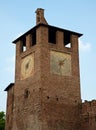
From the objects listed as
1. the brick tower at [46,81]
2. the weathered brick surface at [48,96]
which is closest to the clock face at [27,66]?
the brick tower at [46,81]

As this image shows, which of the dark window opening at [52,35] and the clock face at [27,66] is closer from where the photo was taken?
the clock face at [27,66]

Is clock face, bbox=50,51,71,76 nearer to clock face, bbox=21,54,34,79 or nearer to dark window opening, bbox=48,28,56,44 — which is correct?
clock face, bbox=21,54,34,79

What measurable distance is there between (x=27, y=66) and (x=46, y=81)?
108 inches

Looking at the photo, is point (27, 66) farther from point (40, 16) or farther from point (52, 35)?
point (40, 16)

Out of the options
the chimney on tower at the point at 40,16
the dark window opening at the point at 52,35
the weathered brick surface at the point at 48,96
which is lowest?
the weathered brick surface at the point at 48,96

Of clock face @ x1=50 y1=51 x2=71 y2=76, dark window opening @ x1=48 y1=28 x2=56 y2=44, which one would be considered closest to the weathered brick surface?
clock face @ x1=50 y1=51 x2=71 y2=76

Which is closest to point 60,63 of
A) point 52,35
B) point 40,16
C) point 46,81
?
point 46,81

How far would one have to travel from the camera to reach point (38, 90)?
25.2 m

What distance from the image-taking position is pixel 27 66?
90.4 feet

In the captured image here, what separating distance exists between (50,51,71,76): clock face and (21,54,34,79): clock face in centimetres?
168

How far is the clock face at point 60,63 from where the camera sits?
1047 inches

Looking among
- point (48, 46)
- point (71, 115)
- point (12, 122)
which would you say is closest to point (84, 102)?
point (71, 115)

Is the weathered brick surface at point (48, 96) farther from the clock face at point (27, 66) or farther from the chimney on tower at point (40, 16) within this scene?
the clock face at point (27, 66)

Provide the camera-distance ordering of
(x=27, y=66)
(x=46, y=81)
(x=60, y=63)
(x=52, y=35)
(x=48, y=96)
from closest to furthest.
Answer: (x=48, y=96) → (x=46, y=81) → (x=60, y=63) → (x=27, y=66) → (x=52, y=35)
